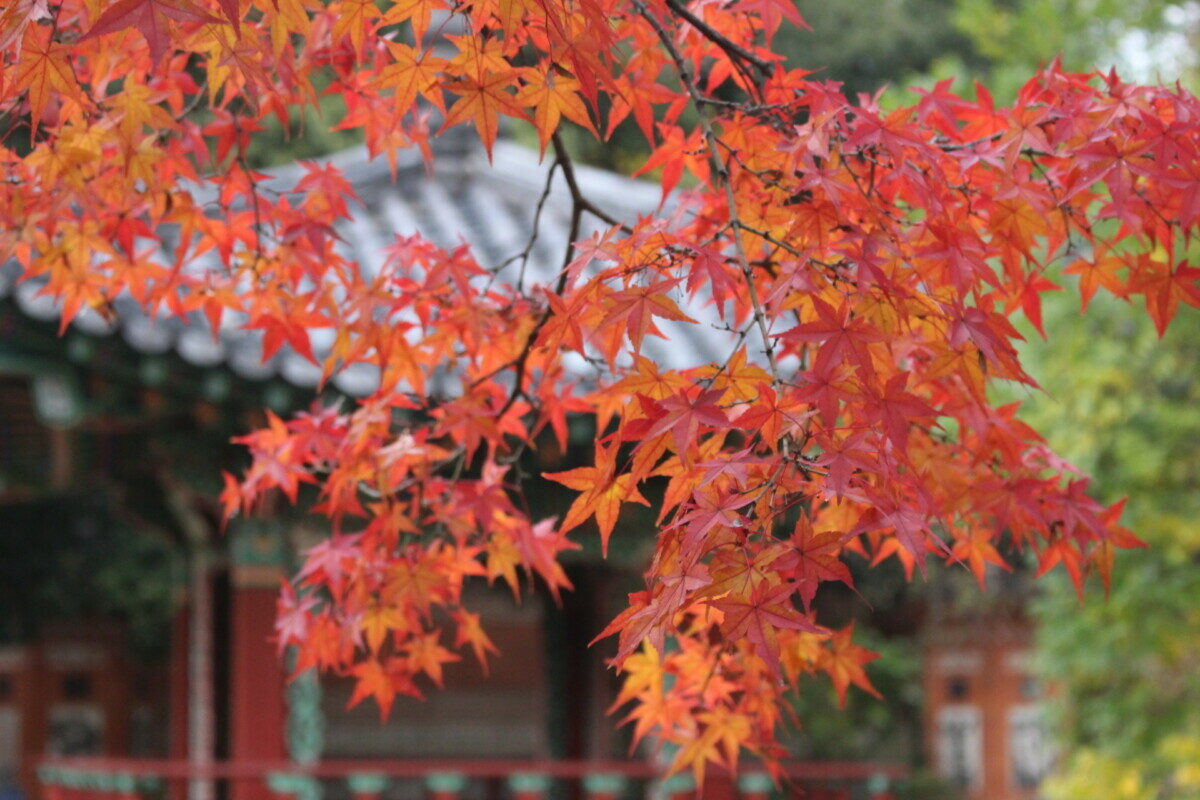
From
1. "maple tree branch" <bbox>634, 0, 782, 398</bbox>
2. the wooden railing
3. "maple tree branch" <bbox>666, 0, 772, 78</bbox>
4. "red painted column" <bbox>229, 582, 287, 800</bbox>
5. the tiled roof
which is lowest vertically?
the wooden railing

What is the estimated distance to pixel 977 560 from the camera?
2.22 meters

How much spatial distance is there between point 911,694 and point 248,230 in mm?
8944

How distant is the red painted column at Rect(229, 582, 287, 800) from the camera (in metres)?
4.43

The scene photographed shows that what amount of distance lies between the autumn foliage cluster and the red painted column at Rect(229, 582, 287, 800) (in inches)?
83.2

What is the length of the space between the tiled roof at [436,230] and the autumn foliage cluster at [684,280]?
4.44 feet

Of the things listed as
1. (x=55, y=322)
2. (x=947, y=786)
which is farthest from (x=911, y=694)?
(x=55, y=322)

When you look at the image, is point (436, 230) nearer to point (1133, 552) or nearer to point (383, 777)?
point (383, 777)

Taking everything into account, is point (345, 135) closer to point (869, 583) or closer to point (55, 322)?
point (869, 583)

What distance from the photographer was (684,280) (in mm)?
1754

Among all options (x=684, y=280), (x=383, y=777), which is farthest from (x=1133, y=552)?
(x=684, y=280)

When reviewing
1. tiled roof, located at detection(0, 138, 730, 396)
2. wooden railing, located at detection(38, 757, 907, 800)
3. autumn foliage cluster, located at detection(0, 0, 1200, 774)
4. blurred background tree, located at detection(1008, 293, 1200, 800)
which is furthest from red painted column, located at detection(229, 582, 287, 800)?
Answer: blurred background tree, located at detection(1008, 293, 1200, 800)

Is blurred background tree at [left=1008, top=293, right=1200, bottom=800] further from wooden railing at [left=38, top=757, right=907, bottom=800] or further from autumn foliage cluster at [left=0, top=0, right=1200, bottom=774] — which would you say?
autumn foliage cluster at [left=0, top=0, right=1200, bottom=774]

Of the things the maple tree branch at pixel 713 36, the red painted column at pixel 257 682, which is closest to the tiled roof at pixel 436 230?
the red painted column at pixel 257 682

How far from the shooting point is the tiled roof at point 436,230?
371cm
